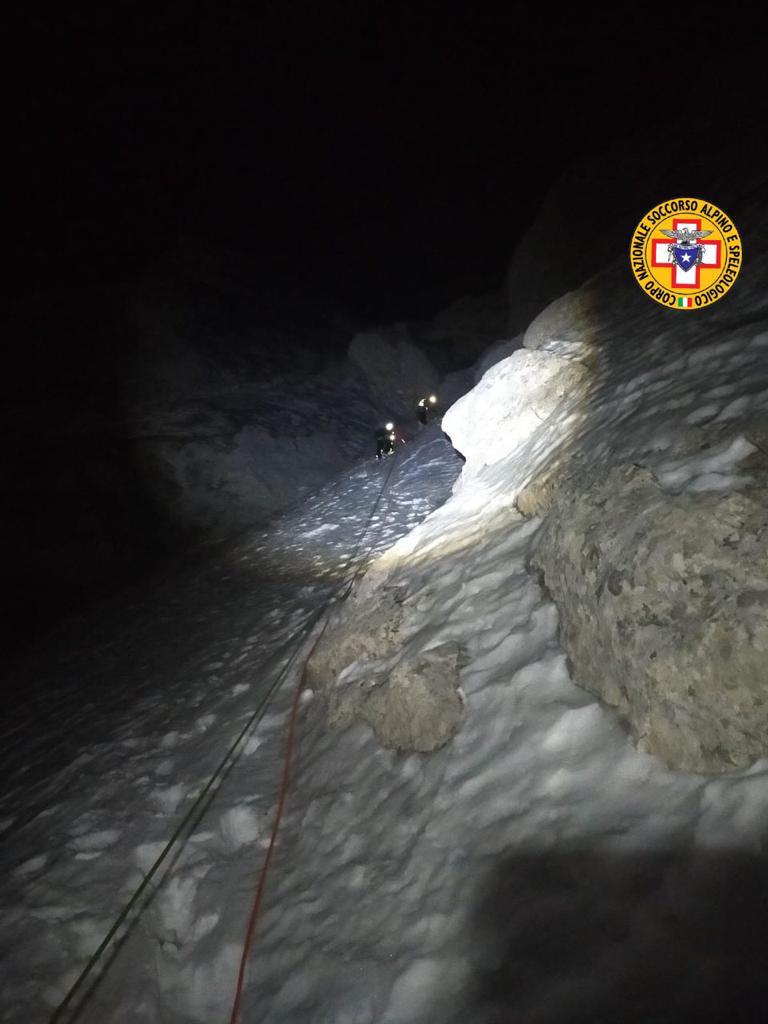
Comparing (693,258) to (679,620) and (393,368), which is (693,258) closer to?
(679,620)

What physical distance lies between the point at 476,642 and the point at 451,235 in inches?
1381

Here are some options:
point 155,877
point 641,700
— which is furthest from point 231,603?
point 641,700

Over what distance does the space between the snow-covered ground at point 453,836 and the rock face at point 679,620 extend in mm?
141

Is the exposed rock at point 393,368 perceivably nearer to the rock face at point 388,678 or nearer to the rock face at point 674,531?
the rock face at point 674,531

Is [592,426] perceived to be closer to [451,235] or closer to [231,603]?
[231,603]

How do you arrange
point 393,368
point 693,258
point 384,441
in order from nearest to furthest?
point 693,258, point 384,441, point 393,368

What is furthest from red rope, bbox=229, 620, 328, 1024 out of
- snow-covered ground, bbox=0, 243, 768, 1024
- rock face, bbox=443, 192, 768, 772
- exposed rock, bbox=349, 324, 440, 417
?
exposed rock, bbox=349, 324, 440, 417

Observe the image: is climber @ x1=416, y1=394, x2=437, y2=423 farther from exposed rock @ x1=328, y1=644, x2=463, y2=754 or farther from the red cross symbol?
exposed rock @ x1=328, y1=644, x2=463, y2=754

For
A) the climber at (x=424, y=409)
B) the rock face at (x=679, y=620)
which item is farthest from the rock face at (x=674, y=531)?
the climber at (x=424, y=409)

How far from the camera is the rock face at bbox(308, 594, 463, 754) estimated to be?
3.65 m

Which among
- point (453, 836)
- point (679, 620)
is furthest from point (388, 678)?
point (679, 620)

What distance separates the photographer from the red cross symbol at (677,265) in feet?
21.6

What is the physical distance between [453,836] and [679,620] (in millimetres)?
1648

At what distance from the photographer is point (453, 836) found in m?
2.88
